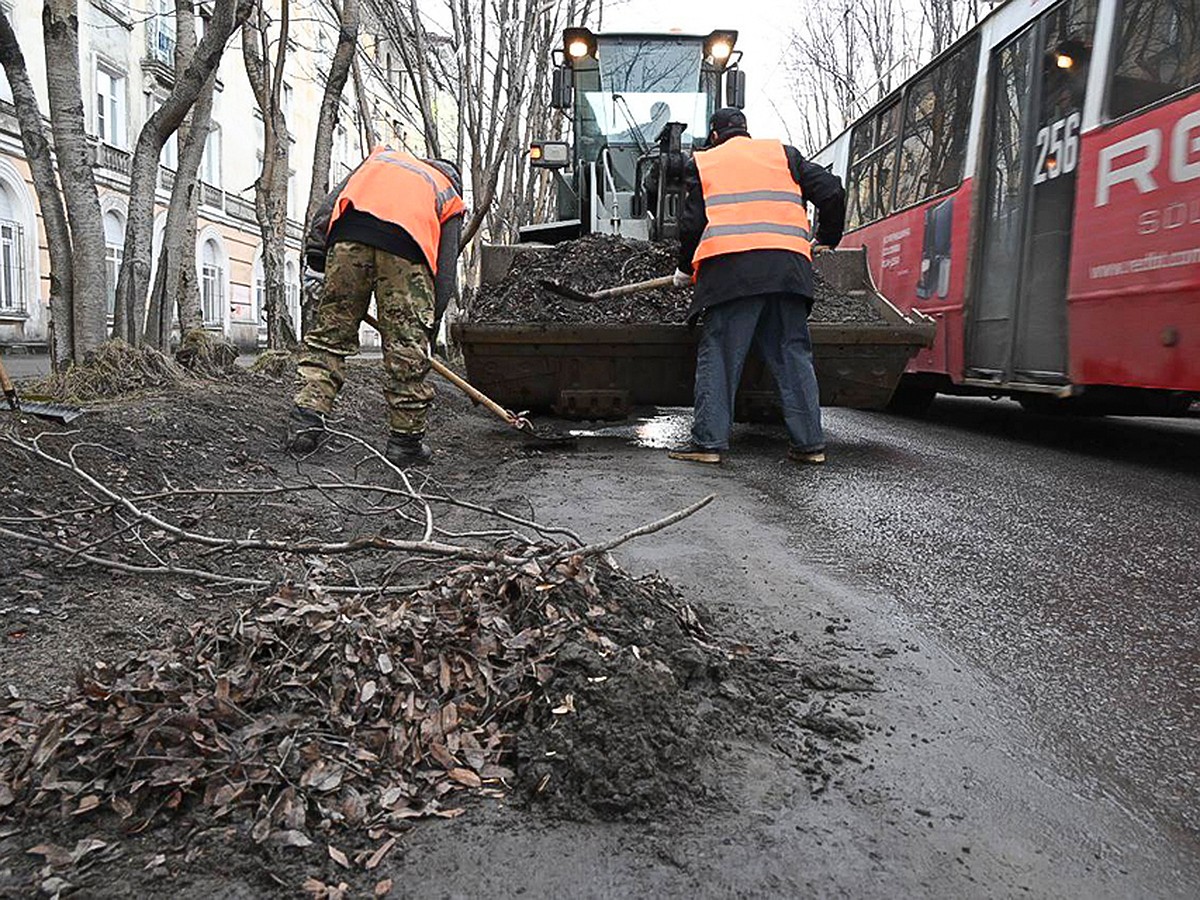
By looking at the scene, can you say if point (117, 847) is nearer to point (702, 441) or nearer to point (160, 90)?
point (702, 441)

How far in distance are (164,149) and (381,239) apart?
16259mm

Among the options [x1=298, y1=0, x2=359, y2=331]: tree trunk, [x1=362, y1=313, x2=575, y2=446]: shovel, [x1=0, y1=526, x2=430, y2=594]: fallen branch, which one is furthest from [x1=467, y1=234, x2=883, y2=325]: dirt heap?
[x1=0, y1=526, x2=430, y2=594]: fallen branch

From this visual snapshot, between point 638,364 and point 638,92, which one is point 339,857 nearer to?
point 638,364

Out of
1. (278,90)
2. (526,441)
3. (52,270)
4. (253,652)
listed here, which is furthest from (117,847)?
(278,90)

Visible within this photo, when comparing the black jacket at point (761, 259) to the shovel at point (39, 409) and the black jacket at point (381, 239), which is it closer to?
the black jacket at point (381, 239)

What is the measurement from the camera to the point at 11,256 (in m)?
19.7

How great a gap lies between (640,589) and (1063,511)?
270cm

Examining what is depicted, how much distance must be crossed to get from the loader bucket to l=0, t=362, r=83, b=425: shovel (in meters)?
2.19

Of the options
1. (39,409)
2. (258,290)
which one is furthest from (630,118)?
(258,290)

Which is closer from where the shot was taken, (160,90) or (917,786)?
(917,786)

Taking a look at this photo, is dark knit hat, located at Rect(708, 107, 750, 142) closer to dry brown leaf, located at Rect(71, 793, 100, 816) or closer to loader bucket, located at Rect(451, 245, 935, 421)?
loader bucket, located at Rect(451, 245, 935, 421)

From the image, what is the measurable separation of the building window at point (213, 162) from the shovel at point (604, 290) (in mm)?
25765

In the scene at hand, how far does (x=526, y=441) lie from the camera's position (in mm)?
6277

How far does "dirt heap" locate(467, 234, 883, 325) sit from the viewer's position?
20.2 feet
